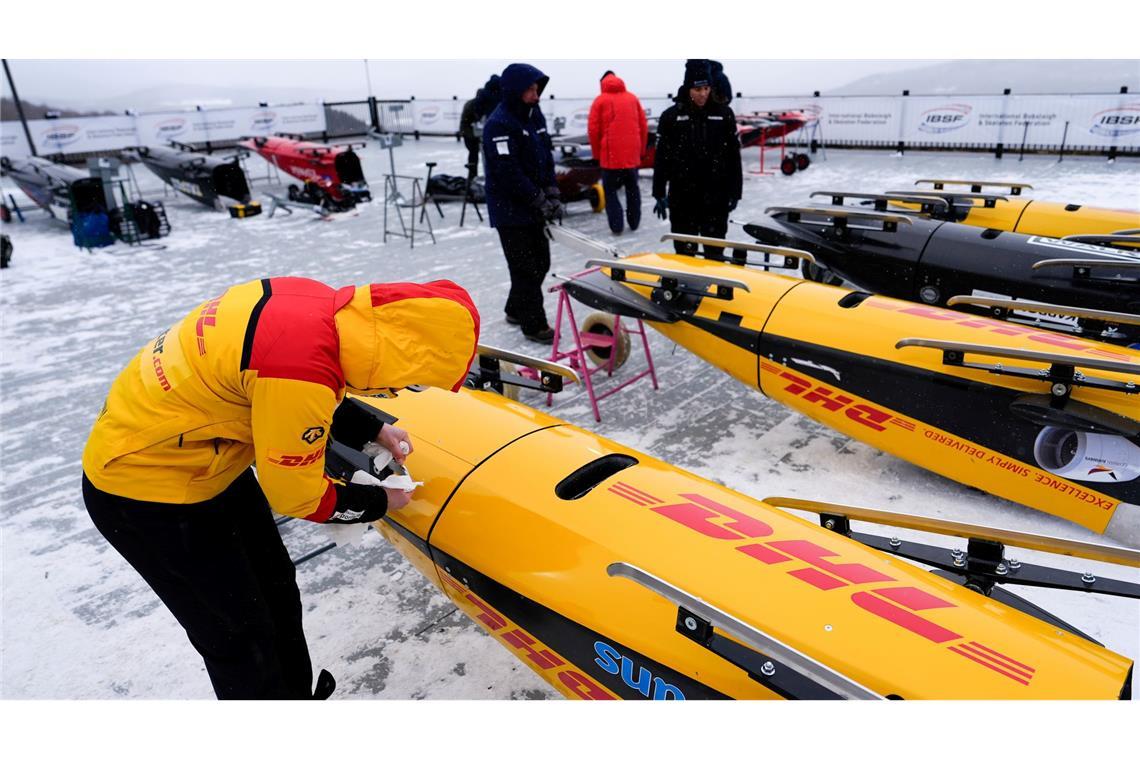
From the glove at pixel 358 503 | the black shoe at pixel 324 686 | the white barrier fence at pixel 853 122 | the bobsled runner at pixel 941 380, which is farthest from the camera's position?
the white barrier fence at pixel 853 122

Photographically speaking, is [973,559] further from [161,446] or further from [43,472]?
[43,472]

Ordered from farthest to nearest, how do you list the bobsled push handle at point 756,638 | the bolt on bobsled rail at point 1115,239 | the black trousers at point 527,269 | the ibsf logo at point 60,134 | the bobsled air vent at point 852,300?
the ibsf logo at point 60,134
the black trousers at point 527,269
the bolt on bobsled rail at point 1115,239
the bobsled air vent at point 852,300
the bobsled push handle at point 756,638

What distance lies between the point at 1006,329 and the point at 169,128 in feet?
58.7

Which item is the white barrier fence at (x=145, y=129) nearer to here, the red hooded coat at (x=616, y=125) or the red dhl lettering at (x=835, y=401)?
the red hooded coat at (x=616, y=125)

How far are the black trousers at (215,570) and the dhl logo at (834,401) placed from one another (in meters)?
2.54

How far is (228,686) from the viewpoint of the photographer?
2027mm

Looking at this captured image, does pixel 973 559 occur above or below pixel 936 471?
above

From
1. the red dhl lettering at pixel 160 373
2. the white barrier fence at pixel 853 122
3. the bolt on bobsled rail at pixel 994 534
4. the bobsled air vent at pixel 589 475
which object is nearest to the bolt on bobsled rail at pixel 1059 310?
the bolt on bobsled rail at pixel 994 534

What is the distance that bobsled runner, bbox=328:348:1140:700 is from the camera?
1.57 metres

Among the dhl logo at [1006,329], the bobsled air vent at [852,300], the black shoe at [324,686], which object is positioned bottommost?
the black shoe at [324,686]

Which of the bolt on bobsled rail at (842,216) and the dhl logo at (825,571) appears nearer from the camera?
the dhl logo at (825,571)

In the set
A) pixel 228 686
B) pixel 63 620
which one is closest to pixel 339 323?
pixel 228 686

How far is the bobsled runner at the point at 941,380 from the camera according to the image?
2783mm

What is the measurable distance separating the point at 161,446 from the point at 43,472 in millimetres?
2859
